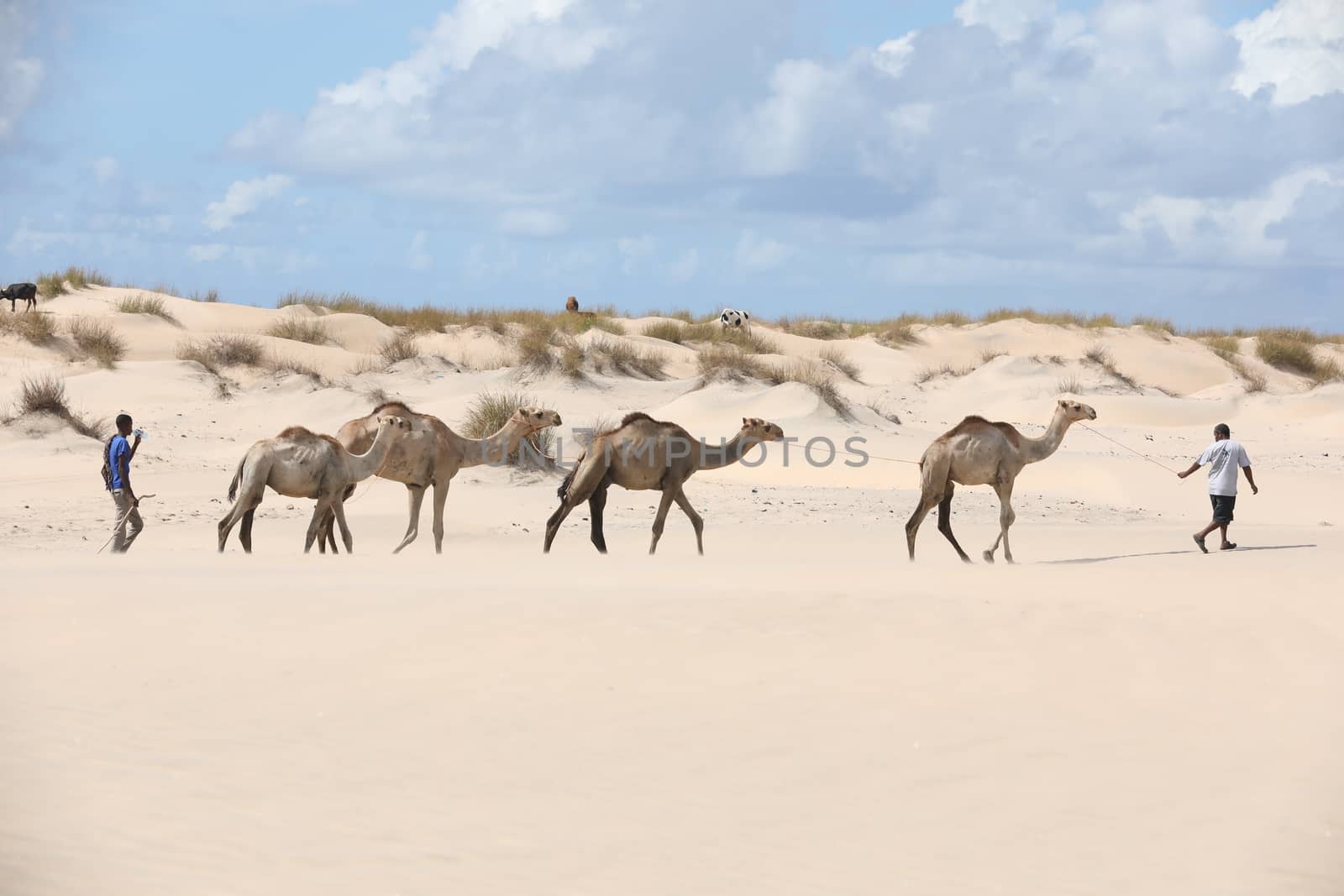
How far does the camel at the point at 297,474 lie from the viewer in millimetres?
13266

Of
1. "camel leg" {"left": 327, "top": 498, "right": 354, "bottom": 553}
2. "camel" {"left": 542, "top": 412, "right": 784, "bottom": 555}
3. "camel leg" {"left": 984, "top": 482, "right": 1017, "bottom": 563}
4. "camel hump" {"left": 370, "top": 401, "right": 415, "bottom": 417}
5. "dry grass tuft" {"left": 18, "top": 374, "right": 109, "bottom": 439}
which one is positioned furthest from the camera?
"dry grass tuft" {"left": 18, "top": 374, "right": 109, "bottom": 439}

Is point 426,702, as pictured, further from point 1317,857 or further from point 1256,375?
point 1256,375

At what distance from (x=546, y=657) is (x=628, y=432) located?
6.36 meters

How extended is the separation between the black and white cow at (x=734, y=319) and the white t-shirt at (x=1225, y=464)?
29701 mm

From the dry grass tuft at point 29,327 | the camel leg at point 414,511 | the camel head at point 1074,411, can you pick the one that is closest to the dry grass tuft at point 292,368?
the dry grass tuft at point 29,327

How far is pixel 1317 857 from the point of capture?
6.01 metres

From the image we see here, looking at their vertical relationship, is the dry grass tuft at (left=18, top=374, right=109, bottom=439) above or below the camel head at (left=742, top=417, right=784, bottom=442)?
above

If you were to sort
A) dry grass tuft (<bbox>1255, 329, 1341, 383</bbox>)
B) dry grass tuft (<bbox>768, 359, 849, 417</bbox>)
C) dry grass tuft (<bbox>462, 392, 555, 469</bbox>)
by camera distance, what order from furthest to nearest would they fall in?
dry grass tuft (<bbox>1255, 329, 1341, 383</bbox>) → dry grass tuft (<bbox>768, 359, 849, 417</bbox>) → dry grass tuft (<bbox>462, 392, 555, 469</bbox>)

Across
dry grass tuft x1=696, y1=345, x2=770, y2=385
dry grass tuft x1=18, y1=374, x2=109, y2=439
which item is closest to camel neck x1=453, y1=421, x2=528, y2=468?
dry grass tuft x1=18, y1=374, x2=109, y2=439

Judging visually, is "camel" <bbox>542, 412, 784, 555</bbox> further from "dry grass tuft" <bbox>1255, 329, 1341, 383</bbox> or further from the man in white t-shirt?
"dry grass tuft" <bbox>1255, 329, 1341, 383</bbox>

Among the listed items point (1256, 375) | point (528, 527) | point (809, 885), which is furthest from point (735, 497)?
point (1256, 375)

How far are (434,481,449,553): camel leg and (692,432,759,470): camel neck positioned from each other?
8.80 ft

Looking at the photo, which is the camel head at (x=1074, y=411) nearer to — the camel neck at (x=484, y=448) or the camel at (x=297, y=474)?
the camel neck at (x=484, y=448)

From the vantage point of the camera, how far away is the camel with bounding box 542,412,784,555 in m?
14.6
